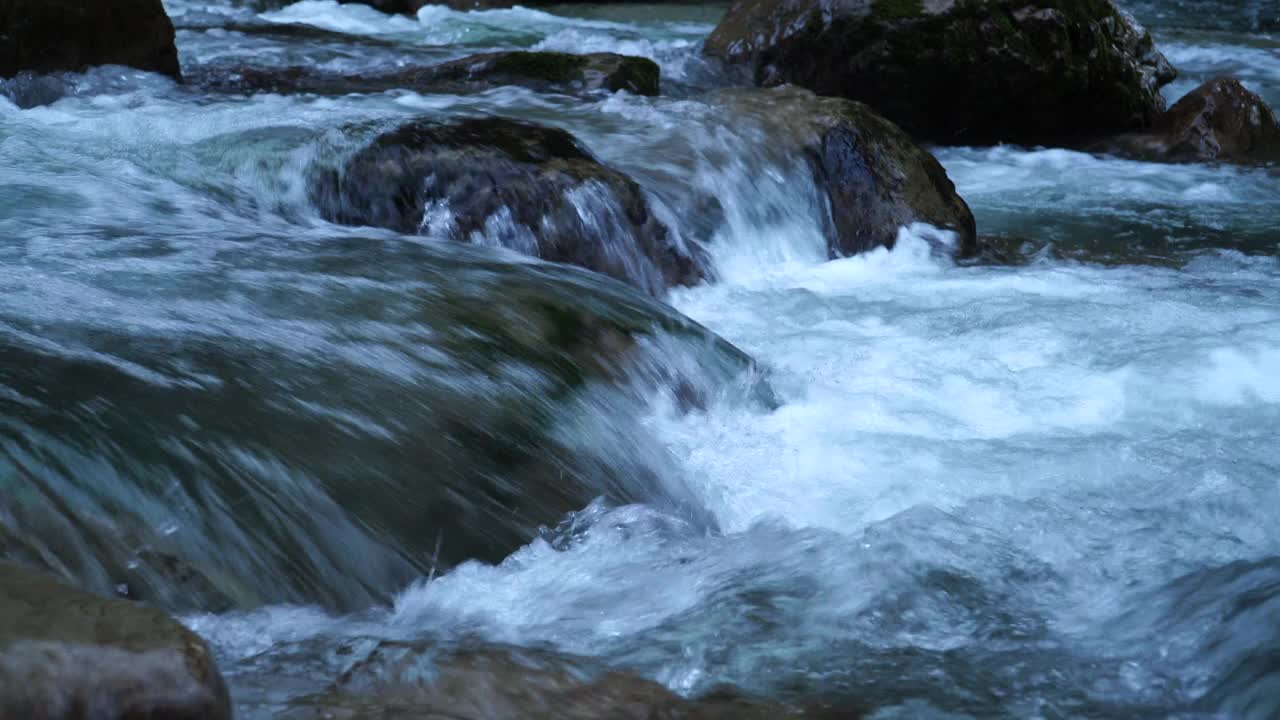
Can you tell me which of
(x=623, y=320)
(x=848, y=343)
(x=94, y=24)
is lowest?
(x=848, y=343)

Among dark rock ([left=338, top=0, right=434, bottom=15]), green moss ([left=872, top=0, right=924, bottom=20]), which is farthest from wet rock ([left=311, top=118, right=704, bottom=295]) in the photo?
dark rock ([left=338, top=0, right=434, bottom=15])

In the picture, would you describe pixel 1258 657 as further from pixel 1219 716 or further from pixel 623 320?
pixel 623 320

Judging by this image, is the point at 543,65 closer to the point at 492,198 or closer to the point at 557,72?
the point at 557,72

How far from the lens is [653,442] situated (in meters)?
3.69

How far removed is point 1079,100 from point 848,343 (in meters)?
5.13

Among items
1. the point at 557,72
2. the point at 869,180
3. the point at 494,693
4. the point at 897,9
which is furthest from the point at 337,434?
the point at 897,9

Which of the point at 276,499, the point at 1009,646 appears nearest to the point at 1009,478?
the point at 1009,646

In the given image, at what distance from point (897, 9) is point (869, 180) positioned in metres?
2.68

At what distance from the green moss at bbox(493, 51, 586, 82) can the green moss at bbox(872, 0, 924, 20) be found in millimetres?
2045

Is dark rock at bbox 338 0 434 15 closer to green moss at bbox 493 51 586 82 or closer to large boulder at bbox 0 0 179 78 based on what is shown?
green moss at bbox 493 51 586 82

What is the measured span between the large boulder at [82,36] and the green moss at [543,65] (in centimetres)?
189

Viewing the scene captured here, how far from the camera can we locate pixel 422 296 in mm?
3941

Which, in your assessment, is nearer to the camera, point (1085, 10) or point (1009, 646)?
point (1009, 646)

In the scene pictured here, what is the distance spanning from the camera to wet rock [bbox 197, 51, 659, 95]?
7.87 m
